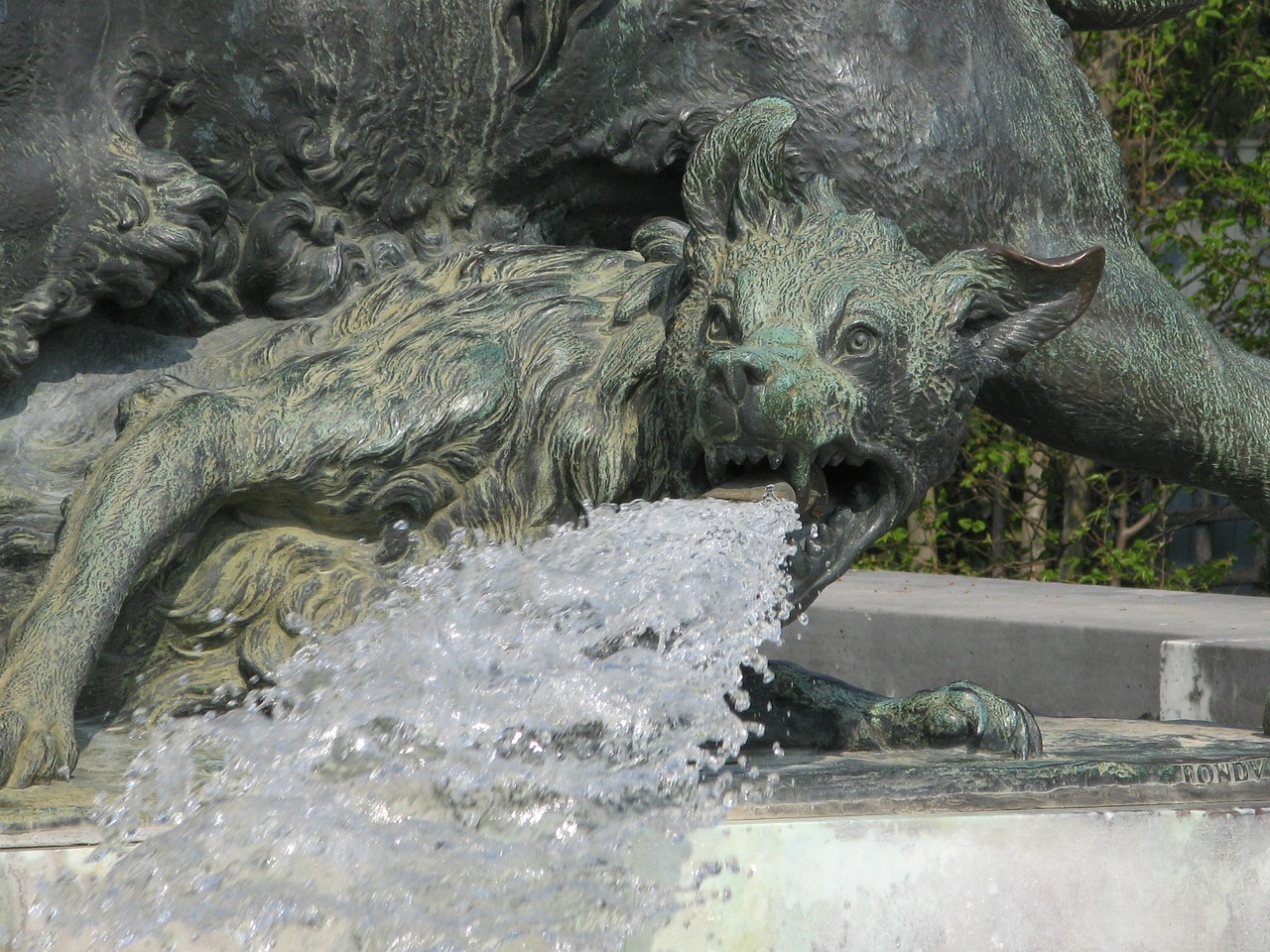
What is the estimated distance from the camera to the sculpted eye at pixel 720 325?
87.5 inches

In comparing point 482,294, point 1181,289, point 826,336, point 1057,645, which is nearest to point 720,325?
point 826,336

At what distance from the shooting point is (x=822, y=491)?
2268mm

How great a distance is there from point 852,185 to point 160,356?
3.14 ft

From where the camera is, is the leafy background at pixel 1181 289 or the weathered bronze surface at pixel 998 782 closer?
the weathered bronze surface at pixel 998 782

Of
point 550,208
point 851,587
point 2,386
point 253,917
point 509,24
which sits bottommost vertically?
point 851,587

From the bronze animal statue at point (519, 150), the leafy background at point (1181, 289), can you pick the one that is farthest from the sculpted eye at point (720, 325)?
the leafy background at point (1181, 289)

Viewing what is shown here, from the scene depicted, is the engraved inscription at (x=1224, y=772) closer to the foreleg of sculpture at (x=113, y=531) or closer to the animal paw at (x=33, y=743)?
the foreleg of sculpture at (x=113, y=531)

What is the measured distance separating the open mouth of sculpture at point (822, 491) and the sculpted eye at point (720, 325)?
125 mm

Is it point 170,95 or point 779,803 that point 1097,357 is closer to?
point 779,803

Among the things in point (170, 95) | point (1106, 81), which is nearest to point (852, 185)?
point (170, 95)

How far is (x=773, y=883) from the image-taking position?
1963mm

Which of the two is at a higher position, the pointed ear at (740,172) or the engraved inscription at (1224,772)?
the pointed ear at (740,172)

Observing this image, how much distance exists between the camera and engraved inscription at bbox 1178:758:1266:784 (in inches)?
87.0

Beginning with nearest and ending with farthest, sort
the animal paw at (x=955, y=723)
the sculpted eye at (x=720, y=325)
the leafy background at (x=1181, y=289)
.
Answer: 1. the sculpted eye at (x=720, y=325)
2. the animal paw at (x=955, y=723)
3. the leafy background at (x=1181, y=289)
